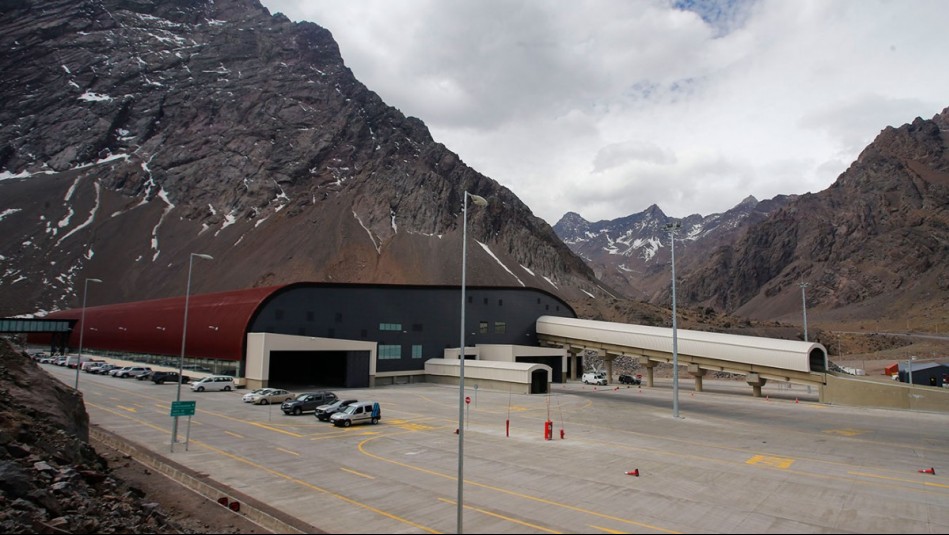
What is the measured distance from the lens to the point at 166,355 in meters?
65.0

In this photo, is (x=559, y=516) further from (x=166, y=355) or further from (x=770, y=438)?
(x=166, y=355)

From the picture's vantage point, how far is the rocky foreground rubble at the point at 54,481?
49.0ft

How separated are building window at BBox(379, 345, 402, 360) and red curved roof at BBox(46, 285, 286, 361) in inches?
525

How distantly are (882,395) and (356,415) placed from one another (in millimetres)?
42984

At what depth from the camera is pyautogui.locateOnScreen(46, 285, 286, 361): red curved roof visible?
Result: 53.3m

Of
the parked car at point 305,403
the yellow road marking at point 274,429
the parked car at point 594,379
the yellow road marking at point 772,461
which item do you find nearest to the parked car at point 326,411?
the parked car at point 305,403

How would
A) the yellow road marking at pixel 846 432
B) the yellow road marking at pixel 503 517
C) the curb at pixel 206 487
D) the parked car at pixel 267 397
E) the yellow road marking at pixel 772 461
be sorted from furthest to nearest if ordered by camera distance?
the parked car at pixel 267 397
the yellow road marking at pixel 846 432
the yellow road marking at pixel 772 461
the curb at pixel 206 487
the yellow road marking at pixel 503 517

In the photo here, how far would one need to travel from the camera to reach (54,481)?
1706 centimetres

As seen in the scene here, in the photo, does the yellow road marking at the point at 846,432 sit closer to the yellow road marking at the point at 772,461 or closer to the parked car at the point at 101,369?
the yellow road marking at the point at 772,461

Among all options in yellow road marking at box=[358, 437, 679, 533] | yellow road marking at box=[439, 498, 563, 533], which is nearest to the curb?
yellow road marking at box=[439, 498, 563, 533]

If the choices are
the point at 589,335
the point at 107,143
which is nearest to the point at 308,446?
the point at 589,335

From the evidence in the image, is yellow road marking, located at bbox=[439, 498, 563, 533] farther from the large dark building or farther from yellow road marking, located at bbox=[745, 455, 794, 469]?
the large dark building

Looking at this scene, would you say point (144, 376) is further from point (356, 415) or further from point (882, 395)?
point (882, 395)

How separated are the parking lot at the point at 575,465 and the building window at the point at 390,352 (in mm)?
19421
